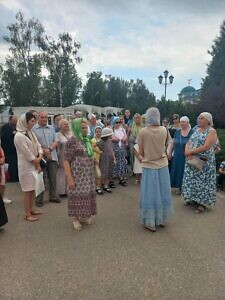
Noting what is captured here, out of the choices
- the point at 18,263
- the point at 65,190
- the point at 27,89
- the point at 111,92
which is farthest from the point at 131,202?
the point at 111,92

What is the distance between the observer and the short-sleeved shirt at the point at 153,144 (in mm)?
5039

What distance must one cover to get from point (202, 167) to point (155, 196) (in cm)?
141

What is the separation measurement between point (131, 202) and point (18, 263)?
318 cm

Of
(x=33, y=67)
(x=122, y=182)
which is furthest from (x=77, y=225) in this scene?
(x=33, y=67)

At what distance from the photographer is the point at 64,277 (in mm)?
3742

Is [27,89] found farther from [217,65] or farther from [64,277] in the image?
[64,277]

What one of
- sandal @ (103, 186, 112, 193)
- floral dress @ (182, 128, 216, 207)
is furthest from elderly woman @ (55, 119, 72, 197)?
floral dress @ (182, 128, 216, 207)

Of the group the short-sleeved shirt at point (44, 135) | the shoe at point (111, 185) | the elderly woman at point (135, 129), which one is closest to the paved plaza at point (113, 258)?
the short-sleeved shirt at point (44, 135)

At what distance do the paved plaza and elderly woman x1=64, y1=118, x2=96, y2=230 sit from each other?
321 millimetres

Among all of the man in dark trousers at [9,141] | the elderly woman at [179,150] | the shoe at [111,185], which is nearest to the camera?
the elderly woman at [179,150]

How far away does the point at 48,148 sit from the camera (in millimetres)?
6680

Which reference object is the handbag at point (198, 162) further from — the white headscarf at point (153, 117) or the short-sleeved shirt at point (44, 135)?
the short-sleeved shirt at point (44, 135)

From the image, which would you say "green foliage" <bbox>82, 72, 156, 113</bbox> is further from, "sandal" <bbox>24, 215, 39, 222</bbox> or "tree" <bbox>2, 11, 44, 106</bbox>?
"sandal" <bbox>24, 215, 39, 222</bbox>

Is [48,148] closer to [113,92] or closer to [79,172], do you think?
[79,172]
